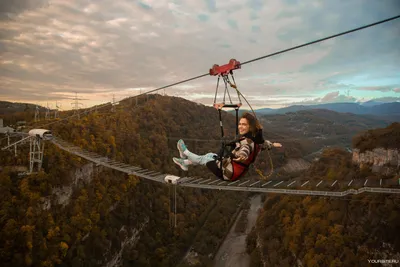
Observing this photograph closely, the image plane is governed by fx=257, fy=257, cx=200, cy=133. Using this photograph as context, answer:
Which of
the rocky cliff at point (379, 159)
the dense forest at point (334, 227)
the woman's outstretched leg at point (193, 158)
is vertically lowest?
the dense forest at point (334, 227)

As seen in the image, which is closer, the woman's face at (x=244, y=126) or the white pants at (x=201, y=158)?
the woman's face at (x=244, y=126)

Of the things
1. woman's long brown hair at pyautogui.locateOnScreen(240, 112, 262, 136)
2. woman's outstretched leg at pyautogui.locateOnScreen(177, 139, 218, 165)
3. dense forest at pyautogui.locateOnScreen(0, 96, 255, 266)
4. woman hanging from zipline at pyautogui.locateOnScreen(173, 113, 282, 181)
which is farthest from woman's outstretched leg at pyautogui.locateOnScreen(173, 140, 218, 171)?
dense forest at pyautogui.locateOnScreen(0, 96, 255, 266)

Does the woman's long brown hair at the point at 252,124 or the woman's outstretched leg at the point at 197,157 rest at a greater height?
the woman's long brown hair at the point at 252,124

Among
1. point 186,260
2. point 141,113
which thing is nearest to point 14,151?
point 186,260

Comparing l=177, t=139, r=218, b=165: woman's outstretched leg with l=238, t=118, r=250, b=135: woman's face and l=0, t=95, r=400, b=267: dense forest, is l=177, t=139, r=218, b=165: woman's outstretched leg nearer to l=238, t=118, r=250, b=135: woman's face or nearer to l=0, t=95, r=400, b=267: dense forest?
l=238, t=118, r=250, b=135: woman's face

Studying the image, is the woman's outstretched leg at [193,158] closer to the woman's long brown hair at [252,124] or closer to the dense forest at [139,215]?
the woman's long brown hair at [252,124]

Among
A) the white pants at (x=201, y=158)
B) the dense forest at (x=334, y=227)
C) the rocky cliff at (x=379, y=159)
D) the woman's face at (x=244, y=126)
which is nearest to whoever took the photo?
the woman's face at (x=244, y=126)

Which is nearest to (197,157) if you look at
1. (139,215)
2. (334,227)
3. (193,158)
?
(193,158)

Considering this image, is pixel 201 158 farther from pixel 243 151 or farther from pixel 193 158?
pixel 243 151

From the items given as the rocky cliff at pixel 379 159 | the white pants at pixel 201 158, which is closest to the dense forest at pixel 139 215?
the rocky cliff at pixel 379 159
